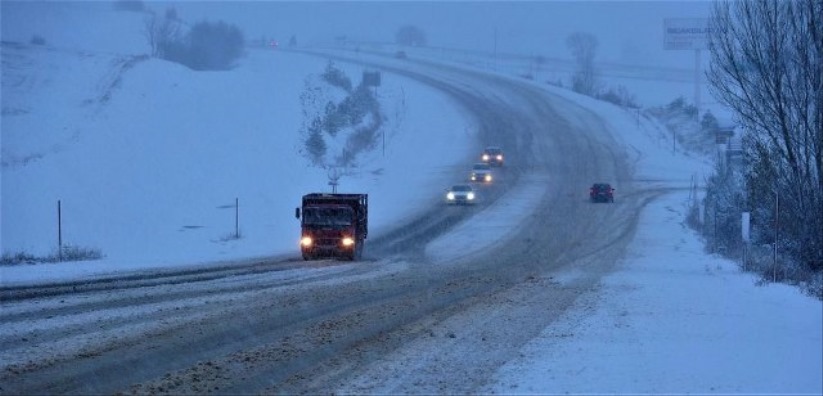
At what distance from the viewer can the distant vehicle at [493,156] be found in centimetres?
8075

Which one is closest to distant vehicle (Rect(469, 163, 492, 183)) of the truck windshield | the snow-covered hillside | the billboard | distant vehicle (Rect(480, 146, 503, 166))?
the snow-covered hillside

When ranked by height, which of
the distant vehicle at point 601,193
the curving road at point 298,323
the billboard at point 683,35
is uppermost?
the billboard at point 683,35

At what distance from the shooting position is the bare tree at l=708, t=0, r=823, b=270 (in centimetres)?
2473

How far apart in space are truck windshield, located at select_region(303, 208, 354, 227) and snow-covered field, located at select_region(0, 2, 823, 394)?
12.5ft

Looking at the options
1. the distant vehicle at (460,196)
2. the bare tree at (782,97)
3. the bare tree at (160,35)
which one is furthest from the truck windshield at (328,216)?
the bare tree at (160,35)

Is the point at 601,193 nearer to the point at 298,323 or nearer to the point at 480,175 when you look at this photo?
the point at 480,175

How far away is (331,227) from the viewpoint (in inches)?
1403

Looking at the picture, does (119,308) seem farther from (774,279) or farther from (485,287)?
(774,279)

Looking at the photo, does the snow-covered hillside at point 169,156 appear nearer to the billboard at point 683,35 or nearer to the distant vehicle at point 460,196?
the distant vehicle at point 460,196

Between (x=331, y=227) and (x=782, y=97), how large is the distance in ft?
53.5

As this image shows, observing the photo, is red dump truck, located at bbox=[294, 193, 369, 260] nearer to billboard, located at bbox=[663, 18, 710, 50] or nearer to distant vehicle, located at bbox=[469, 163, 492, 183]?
distant vehicle, located at bbox=[469, 163, 492, 183]

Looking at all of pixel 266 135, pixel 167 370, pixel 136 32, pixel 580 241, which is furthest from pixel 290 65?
pixel 167 370

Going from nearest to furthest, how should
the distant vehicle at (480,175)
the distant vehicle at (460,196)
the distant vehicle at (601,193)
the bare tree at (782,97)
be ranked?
the bare tree at (782,97) < the distant vehicle at (460,196) < the distant vehicle at (601,193) < the distant vehicle at (480,175)

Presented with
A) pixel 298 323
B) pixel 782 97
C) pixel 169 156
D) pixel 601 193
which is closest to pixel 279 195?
pixel 169 156
